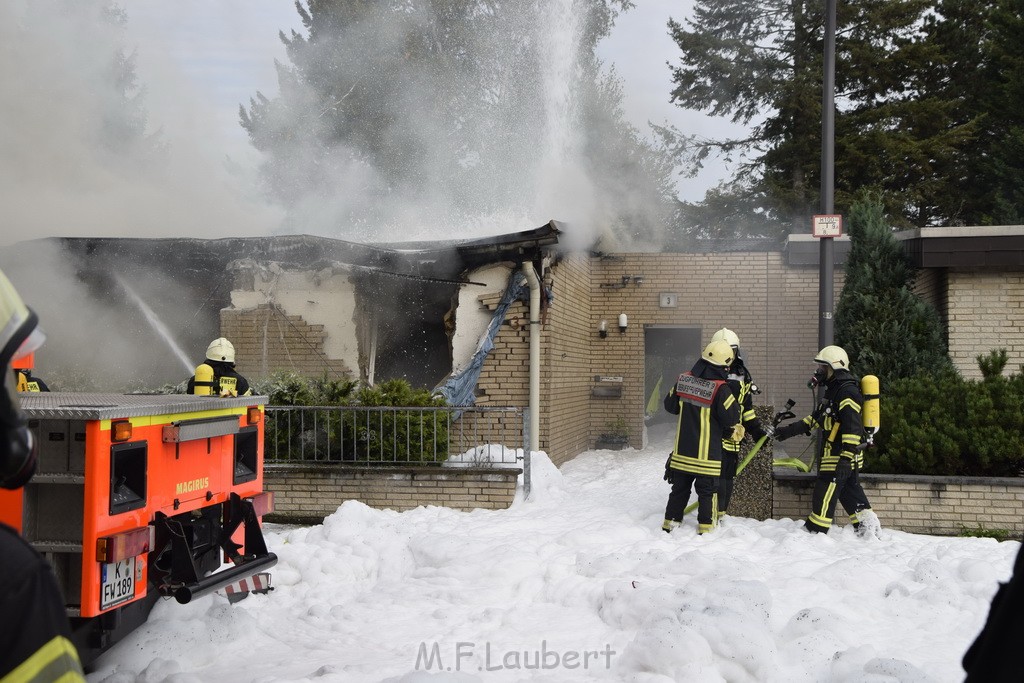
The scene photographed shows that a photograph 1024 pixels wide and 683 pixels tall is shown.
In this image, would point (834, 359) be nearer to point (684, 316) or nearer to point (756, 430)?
point (756, 430)

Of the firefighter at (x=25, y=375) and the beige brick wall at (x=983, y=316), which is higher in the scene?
the beige brick wall at (x=983, y=316)

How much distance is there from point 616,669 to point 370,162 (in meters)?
22.7

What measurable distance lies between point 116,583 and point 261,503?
1.44 m

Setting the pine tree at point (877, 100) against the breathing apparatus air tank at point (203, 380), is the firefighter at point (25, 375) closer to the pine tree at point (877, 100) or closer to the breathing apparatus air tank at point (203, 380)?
the breathing apparatus air tank at point (203, 380)

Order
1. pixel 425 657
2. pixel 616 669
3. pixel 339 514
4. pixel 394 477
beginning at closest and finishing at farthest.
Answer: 1. pixel 616 669
2. pixel 425 657
3. pixel 339 514
4. pixel 394 477

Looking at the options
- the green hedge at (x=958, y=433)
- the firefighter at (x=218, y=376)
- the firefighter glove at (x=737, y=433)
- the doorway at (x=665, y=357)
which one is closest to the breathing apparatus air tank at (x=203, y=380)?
the firefighter at (x=218, y=376)

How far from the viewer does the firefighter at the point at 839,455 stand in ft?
25.4

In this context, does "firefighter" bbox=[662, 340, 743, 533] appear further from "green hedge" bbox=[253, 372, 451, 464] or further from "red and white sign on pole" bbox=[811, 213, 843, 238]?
"green hedge" bbox=[253, 372, 451, 464]

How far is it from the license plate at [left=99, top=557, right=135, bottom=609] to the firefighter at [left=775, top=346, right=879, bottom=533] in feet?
18.9

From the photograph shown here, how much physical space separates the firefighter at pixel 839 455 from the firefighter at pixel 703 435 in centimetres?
80

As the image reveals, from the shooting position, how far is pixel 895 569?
6.58 metres

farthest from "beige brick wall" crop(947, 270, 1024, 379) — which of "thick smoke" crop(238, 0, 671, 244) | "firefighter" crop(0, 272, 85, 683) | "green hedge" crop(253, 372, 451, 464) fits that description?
"firefighter" crop(0, 272, 85, 683)

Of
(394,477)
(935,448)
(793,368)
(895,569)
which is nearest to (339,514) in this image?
(394,477)

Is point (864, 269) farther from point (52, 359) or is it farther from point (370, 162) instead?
point (370, 162)
